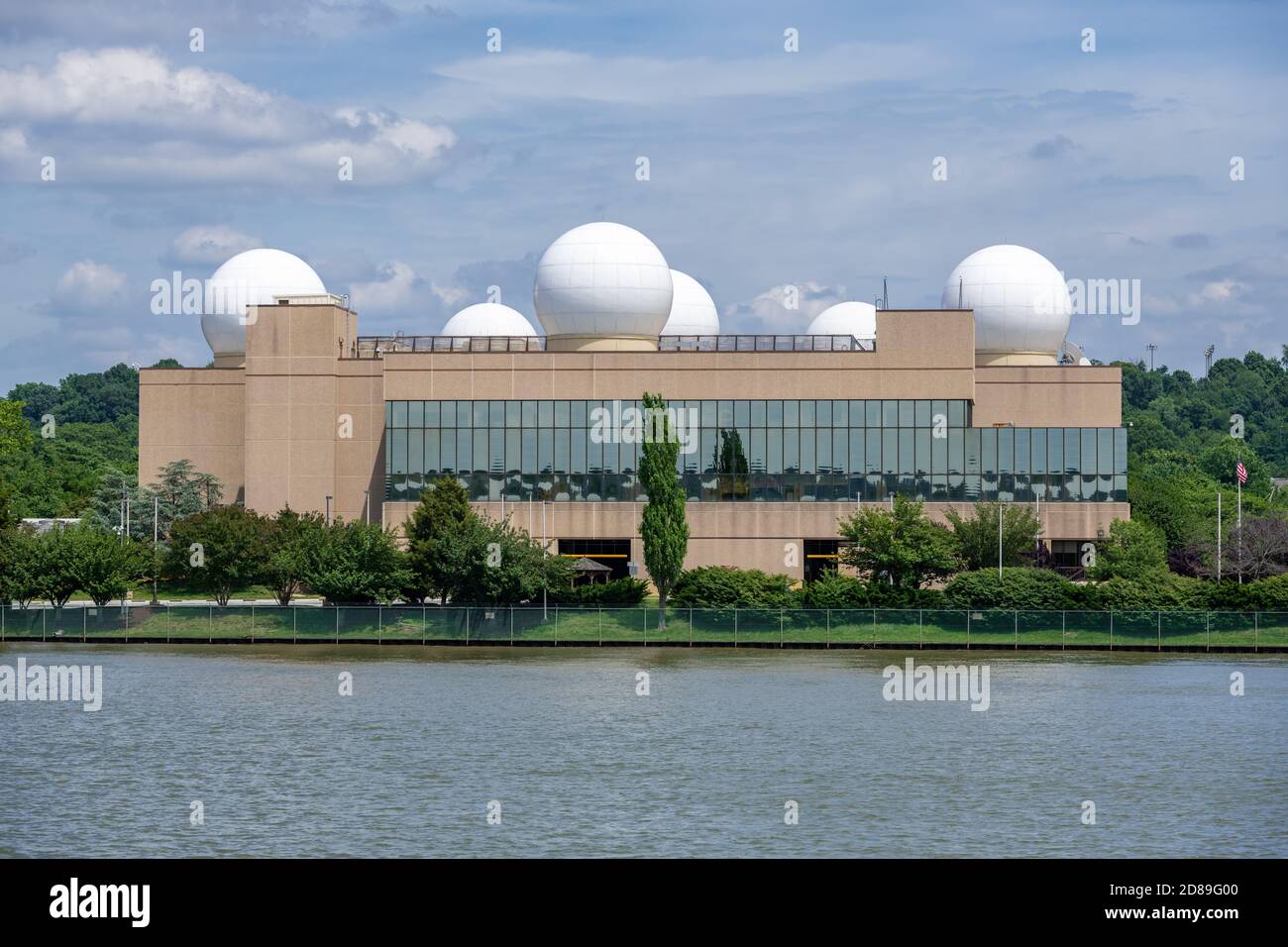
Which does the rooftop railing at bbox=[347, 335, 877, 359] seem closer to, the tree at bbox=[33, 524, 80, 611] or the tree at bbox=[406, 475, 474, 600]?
the tree at bbox=[406, 475, 474, 600]

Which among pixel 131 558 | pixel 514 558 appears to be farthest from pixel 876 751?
pixel 131 558

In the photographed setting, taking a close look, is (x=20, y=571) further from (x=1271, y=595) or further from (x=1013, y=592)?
(x=1271, y=595)

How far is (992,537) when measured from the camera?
75.4m

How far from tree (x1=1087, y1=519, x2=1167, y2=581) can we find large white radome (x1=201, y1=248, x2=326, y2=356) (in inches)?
1682

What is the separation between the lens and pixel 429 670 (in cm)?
5597

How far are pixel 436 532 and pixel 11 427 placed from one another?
114 feet

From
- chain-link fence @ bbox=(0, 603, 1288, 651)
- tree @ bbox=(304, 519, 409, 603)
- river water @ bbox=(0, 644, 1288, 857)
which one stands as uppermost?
tree @ bbox=(304, 519, 409, 603)

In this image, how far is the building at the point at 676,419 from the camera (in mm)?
84312

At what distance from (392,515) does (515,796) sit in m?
53.4

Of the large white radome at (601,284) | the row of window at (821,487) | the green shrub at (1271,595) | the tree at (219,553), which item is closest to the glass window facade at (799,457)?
the row of window at (821,487)

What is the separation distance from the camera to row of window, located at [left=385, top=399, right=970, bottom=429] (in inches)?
3327

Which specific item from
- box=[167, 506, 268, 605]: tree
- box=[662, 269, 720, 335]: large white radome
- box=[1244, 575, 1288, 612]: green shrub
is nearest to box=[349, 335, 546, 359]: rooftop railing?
box=[662, 269, 720, 335]: large white radome

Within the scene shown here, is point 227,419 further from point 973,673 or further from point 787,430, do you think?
point 973,673

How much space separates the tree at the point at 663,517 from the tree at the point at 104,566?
67.8 ft
